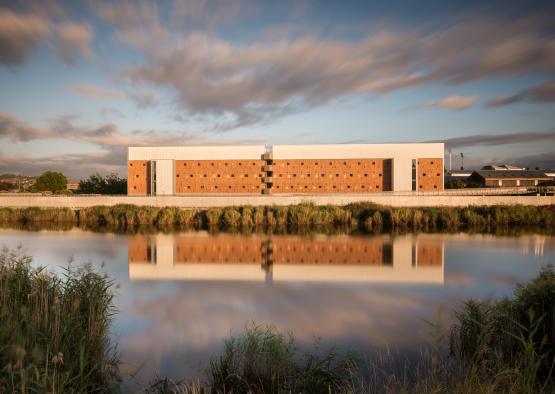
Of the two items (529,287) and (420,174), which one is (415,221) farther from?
(420,174)

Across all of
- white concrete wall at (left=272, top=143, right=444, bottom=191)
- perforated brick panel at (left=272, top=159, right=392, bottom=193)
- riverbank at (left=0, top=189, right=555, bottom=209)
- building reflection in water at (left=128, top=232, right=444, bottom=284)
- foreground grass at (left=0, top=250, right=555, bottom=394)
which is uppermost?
white concrete wall at (left=272, top=143, right=444, bottom=191)

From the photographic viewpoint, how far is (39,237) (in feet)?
56.0

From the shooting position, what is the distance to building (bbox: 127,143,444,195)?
4350 centimetres

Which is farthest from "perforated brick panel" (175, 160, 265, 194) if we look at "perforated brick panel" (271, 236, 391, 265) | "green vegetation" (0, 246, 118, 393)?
"green vegetation" (0, 246, 118, 393)

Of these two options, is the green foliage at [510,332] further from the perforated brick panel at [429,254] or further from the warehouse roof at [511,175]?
the warehouse roof at [511,175]

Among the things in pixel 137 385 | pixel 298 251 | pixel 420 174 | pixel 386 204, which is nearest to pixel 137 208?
pixel 298 251

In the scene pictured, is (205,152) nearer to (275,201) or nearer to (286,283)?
(275,201)

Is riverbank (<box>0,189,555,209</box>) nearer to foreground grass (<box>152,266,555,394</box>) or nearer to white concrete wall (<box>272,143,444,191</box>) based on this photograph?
white concrete wall (<box>272,143,444,191</box>)

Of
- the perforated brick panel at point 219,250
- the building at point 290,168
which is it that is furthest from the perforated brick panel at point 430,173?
Answer: the perforated brick panel at point 219,250

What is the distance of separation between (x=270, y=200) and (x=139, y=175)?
962 inches

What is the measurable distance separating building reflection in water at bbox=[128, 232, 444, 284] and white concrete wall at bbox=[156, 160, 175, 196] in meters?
27.0

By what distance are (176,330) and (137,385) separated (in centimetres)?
163

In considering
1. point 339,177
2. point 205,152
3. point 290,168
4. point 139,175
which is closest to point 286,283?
point 290,168

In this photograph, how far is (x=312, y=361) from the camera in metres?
4.47
